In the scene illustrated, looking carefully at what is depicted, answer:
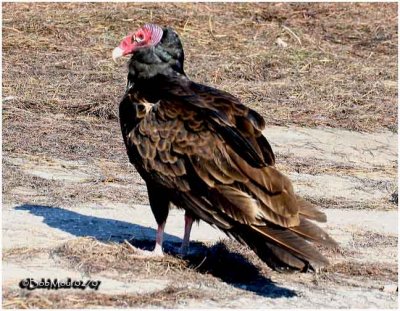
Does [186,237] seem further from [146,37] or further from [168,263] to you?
[146,37]

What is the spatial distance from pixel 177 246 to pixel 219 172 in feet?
3.37

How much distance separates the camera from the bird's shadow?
6.04 meters

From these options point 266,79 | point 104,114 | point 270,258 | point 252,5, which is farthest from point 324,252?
point 252,5

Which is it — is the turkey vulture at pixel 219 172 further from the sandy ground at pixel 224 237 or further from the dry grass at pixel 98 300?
the dry grass at pixel 98 300

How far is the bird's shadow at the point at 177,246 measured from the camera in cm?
604

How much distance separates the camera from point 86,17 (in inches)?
527

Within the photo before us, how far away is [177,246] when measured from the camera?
6.78 m

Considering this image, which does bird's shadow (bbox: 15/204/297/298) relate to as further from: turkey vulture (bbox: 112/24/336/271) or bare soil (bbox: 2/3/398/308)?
turkey vulture (bbox: 112/24/336/271)

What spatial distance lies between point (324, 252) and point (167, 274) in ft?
3.57

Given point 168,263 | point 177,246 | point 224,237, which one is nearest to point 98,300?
point 168,263

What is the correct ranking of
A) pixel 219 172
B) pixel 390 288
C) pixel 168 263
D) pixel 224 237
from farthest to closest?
1. pixel 224 237
2. pixel 168 263
3. pixel 390 288
4. pixel 219 172

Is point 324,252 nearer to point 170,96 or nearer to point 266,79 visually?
point 170,96

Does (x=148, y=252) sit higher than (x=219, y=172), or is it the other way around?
(x=219, y=172)

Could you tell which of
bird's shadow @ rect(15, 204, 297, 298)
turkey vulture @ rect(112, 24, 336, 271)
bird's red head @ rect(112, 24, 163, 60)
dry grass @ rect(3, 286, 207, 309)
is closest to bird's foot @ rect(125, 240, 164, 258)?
turkey vulture @ rect(112, 24, 336, 271)
